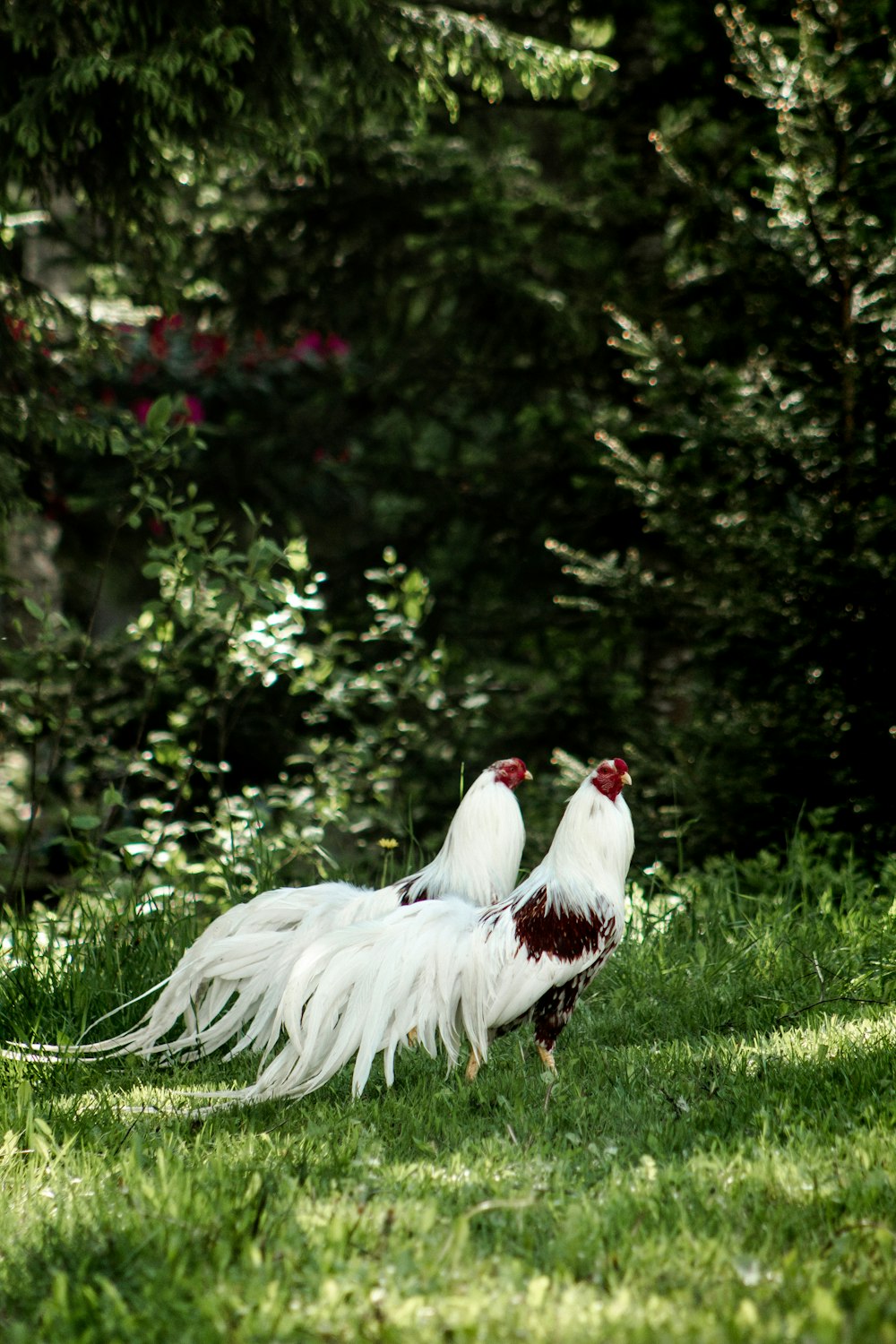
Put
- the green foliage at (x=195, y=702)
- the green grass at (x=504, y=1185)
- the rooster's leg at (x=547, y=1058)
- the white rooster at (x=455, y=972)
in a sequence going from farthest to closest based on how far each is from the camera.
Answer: the green foliage at (x=195, y=702) < the rooster's leg at (x=547, y=1058) < the white rooster at (x=455, y=972) < the green grass at (x=504, y=1185)

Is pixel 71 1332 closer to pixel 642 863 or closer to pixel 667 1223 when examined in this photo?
pixel 667 1223

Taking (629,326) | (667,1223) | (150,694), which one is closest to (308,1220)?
(667,1223)

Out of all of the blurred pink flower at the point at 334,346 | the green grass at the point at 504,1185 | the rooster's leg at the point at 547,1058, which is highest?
the blurred pink flower at the point at 334,346

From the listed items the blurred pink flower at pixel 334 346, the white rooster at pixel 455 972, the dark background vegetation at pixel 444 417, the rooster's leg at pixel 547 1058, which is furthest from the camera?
the blurred pink flower at pixel 334 346

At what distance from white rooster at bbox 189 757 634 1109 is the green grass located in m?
0.18

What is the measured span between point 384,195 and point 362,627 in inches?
126

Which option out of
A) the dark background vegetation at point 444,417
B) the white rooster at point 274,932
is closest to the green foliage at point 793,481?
the dark background vegetation at point 444,417

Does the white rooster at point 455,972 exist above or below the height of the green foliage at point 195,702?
below

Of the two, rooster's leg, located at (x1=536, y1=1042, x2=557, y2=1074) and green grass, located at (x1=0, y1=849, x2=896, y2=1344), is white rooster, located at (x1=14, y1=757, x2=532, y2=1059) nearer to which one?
green grass, located at (x1=0, y1=849, x2=896, y2=1344)

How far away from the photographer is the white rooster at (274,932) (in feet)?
14.4

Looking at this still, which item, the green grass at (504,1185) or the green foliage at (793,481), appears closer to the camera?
the green grass at (504,1185)

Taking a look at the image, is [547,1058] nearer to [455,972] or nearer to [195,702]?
[455,972]

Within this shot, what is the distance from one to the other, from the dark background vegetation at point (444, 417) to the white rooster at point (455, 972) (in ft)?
6.12

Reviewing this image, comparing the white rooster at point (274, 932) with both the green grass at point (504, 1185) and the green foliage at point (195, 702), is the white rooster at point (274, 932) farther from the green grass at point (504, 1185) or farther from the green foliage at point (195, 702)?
the green foliage at point (195, 702)
